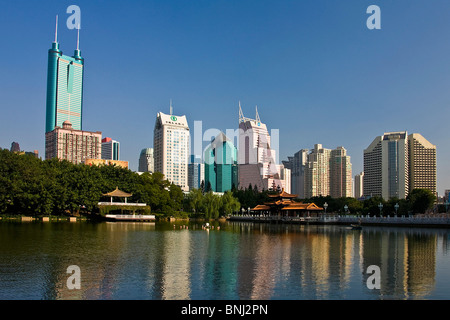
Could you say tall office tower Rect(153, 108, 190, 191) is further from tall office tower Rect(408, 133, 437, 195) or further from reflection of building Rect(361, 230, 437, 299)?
reflection of building Rect(361, 230, 437, 299)

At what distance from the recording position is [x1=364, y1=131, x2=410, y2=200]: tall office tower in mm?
133250

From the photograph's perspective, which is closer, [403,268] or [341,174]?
[403,268]

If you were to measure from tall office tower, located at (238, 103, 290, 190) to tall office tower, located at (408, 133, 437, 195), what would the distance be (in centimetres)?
5891

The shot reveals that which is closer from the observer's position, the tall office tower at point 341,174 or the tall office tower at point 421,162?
the tall office tower at point 421,162

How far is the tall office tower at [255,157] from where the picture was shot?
17918 centimetres

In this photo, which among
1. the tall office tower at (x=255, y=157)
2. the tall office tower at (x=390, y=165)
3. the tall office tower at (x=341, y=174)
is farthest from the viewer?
the tall office tower at (x=255, y=157)

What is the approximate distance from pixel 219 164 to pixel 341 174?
54.3 meters

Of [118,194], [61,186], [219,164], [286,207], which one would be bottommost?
[286,207]

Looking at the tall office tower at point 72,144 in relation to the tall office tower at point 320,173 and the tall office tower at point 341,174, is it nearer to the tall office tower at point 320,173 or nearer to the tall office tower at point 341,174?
the tall office tower at point 320,173

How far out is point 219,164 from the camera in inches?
7269

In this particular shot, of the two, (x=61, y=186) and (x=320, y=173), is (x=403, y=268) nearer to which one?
(x=61, y=186)

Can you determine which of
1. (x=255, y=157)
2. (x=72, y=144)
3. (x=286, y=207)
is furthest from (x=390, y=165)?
(x=72, y=144)

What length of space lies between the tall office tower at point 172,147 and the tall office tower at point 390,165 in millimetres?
76468

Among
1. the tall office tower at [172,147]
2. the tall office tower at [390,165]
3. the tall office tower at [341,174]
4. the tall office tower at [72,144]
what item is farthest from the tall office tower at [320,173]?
the tall office tower at [72,144]
